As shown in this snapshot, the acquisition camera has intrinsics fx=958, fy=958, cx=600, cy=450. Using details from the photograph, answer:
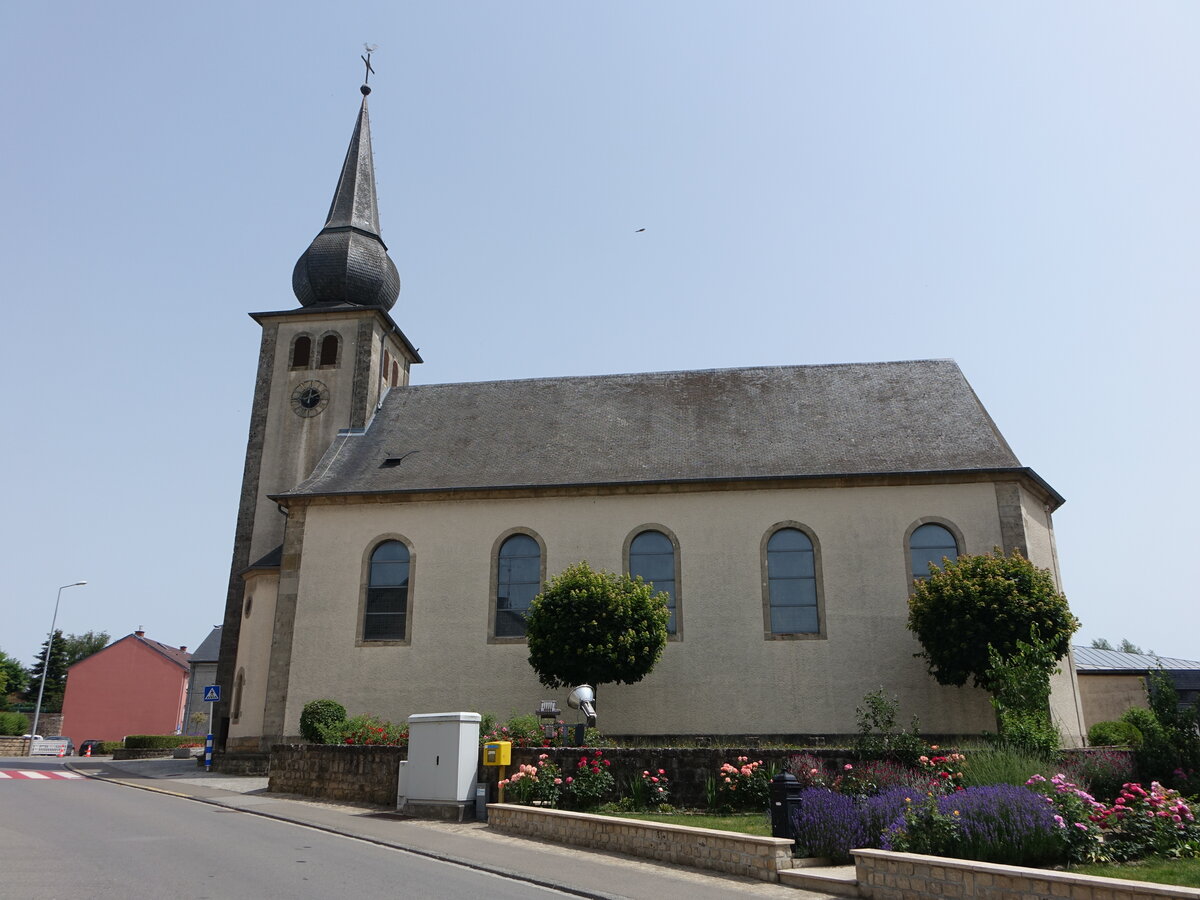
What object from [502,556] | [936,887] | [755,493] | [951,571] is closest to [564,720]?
[502,556]

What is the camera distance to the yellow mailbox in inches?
612

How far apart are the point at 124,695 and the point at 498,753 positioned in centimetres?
5535

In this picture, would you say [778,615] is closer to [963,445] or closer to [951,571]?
[951,571]

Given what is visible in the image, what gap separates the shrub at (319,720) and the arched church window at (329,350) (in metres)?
11.5

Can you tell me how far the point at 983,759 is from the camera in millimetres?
12070

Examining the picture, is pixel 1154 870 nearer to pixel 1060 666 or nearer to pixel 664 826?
pixel 664 826

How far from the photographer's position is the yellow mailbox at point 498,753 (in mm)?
15539

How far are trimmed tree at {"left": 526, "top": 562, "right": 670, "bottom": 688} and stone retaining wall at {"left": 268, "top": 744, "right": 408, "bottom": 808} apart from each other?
4.07 metres

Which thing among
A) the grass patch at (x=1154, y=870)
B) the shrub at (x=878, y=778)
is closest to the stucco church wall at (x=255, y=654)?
the shrub at (x=878, y=778)

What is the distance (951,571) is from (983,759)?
8.56m

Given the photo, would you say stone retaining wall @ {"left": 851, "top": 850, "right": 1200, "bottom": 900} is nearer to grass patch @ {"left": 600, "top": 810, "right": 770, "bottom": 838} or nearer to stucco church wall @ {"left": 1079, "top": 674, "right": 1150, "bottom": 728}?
grass patch @ {"left": 600, "top": 810, "right": 770, "bottom": 838}

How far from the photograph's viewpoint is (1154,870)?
839cm

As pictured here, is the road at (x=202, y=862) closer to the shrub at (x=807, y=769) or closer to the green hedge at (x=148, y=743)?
the shrub at (x=807, y=769)

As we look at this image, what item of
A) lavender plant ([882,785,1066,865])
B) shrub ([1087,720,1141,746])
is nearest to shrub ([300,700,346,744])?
lavender plant ([882,785,1066,865])
